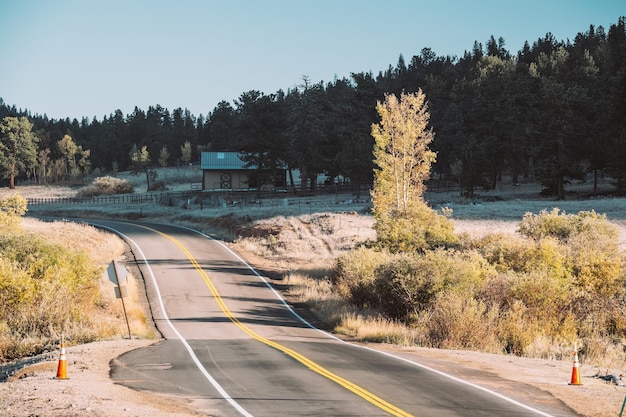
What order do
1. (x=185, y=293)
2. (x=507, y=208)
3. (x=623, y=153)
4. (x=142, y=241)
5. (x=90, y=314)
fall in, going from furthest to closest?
(x=623, y=153), (x=507, y=208), (x=142, y=241), (x=185, y=293), (x=90, y=314)

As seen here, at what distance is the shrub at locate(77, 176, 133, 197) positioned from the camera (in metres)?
122

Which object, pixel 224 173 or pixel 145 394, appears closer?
pixel 145 394

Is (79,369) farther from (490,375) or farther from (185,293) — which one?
(185,293)

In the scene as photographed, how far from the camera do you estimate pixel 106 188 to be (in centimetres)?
12338

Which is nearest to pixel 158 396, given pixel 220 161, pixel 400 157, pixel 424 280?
pixel 424 280

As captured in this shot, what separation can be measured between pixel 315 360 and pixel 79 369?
631 cm

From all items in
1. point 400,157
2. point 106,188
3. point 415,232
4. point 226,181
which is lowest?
point 415,232

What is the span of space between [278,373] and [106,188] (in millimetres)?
113486

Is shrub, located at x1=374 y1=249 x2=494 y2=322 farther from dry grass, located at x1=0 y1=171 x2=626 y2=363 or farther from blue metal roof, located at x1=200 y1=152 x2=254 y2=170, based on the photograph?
blue metal roof, located at x1=200 y1=152 x2=254 y2=170

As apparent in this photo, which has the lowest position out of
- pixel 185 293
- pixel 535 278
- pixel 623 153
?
pixel 185 293

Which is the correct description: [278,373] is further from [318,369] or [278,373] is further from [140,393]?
[140,393]

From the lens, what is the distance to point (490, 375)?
16500 millimetres

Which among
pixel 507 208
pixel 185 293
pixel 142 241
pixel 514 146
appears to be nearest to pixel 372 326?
pixel 185 293

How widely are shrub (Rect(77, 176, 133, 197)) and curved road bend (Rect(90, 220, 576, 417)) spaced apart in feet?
307
